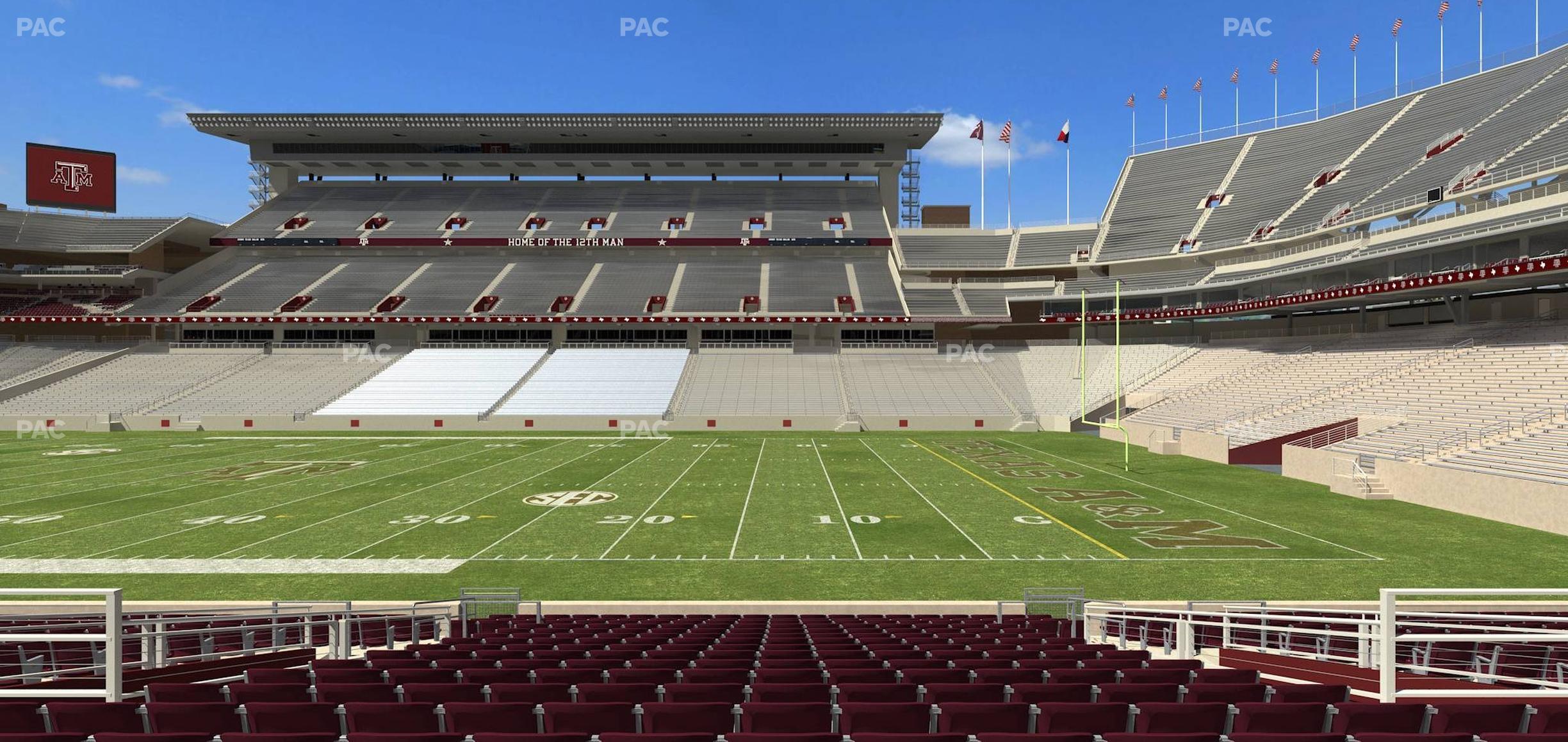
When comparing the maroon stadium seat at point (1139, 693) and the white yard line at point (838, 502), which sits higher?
the maroon stadium seat at point (1139, 693)

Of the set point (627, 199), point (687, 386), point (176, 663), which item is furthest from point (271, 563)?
point (627, 199)

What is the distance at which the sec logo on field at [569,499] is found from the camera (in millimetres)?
20812

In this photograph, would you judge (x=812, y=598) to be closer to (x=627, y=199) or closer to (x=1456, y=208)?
(x=1456, y=208)

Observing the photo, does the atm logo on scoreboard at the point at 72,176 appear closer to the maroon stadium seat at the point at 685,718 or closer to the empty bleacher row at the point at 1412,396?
the empty bleacher row at the point at 1412,396

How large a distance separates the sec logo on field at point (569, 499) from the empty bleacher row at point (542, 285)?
34.3m

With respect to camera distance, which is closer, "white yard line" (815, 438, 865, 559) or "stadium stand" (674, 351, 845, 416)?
"white yard line" (815, 438, 865, 559)

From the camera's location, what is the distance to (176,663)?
22.2 ft

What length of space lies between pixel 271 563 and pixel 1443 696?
668 inches

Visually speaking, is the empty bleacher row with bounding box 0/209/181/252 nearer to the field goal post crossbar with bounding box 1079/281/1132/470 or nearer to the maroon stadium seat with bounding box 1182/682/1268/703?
the field goal post crossbar with bounding box 1079/281/1132/470

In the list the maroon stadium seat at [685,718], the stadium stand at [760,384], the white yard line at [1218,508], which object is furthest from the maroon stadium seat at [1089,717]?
the stadium stand at [760,384]

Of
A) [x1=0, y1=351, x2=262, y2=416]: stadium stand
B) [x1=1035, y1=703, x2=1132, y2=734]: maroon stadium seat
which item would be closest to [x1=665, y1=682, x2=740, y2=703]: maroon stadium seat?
[x1=1035, y1=703, x2=1132, y2=734]: maroon stadium seat
